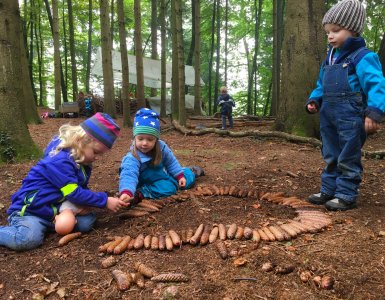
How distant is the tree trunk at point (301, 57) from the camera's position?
691 cm

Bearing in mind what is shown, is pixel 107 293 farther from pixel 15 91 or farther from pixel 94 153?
pixel 15 91

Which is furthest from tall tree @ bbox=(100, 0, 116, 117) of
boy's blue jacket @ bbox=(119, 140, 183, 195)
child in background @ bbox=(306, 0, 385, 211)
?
child in background @ bbox=(306, 0, 385, 211)

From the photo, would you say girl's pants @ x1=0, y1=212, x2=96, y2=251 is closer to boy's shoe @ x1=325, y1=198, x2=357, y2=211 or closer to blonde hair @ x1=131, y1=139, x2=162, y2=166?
blonde hair @ x1=131, y1=139, x2=162, y2=166

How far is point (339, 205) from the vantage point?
10.5ft

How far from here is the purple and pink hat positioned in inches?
120

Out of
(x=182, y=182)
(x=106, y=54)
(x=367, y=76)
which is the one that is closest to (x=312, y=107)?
(x=367, y=76)

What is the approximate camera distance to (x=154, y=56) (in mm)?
20328

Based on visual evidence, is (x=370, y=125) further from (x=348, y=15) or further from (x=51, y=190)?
(x=51, y=190)

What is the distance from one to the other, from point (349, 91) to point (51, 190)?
9.43ft

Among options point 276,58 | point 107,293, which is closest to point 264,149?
point 107,293

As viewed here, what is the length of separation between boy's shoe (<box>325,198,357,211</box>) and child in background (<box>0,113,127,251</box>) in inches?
79.7

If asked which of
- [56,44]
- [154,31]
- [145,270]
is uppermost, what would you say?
[154,31]

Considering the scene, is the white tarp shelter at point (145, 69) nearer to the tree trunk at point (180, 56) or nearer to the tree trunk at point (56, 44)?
the tree trunk at point (56, 44)

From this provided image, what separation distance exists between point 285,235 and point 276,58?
15.5 metres
